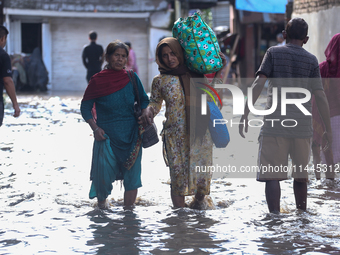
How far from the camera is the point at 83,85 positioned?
875 inches

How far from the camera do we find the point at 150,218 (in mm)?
4488

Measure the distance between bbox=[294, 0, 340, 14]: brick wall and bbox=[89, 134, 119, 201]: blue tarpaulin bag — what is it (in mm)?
6076

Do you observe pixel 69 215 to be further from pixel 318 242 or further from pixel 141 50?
pixel 141 50

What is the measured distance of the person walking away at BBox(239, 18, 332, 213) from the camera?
4223 millimetres

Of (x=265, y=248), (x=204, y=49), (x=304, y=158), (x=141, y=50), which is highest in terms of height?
(x=141, y=50)

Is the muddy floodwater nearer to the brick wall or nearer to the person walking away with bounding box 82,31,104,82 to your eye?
the brick wall

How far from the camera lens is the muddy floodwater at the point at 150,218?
3.73 meters

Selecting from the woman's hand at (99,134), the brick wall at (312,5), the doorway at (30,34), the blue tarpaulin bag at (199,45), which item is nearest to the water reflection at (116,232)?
the woman's hand at (99,134)

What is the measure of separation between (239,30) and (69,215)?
61.5 feet

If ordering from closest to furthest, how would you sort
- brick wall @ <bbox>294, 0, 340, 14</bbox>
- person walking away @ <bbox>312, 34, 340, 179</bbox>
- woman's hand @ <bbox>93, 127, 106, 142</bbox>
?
woman's hand @ <bbox>93, 127, 106, 142</bbox> < person walking away @ <bbox>312, 34, 340, 179</bbox> < brick wall @ <bbox>294, 0, 340, 14</bbox>

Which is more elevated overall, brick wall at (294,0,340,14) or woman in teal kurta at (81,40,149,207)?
brick wall at (294,0,340,14)

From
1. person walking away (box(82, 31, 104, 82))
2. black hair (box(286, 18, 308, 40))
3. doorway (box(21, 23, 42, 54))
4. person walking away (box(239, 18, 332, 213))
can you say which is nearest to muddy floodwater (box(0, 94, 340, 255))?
person walking away (box(239, 18, 332, 213))

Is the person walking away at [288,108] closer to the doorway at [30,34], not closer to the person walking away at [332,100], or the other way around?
the person walking away at [332,100]

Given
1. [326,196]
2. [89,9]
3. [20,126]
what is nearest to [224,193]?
[326,196]
